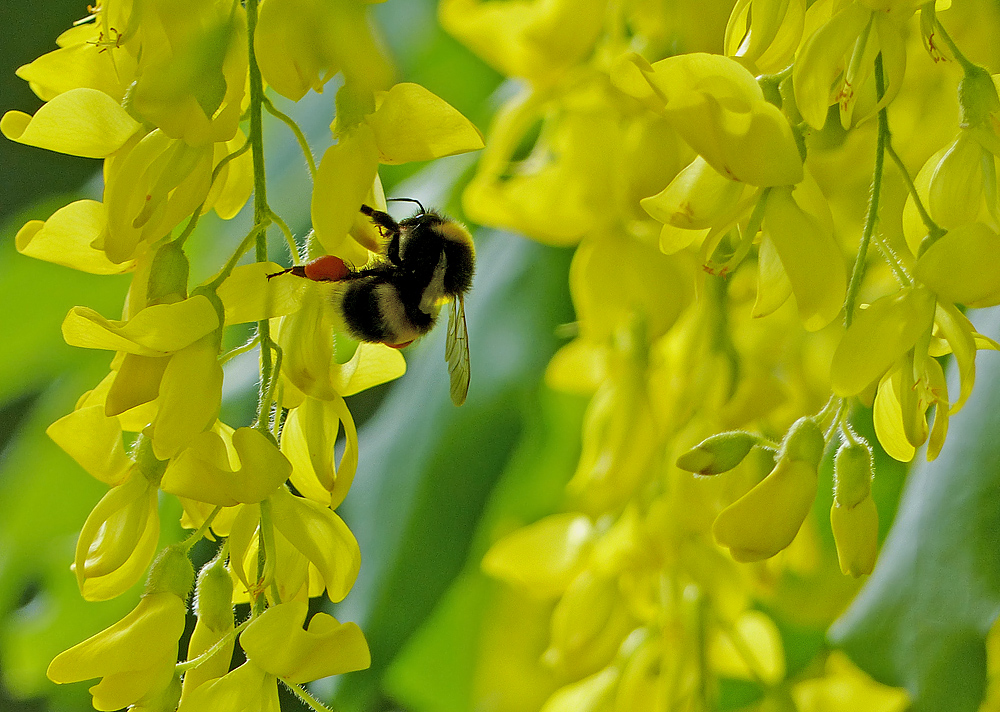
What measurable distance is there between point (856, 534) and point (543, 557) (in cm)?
34

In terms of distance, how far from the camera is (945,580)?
491mm

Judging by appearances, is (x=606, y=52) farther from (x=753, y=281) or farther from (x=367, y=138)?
(x=367, y=138)

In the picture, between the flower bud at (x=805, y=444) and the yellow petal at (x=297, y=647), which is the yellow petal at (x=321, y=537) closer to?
the yellow petal at (x=297, y=647)

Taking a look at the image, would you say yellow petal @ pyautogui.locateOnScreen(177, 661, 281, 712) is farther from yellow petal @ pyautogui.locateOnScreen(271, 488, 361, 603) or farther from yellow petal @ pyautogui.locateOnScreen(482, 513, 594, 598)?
yellow petal @ pyautogui.locateOnScreen(482, 513, 594, 598)

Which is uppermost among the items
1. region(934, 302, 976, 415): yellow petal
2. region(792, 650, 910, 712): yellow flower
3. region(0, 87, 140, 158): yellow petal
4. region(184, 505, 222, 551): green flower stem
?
region(0, 87, 140, 158): yellow petal

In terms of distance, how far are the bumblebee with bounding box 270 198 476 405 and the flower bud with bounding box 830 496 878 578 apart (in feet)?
0.78

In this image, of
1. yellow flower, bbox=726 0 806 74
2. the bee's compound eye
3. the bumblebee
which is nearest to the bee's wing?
the bumblebee

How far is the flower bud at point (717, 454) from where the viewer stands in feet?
1.26

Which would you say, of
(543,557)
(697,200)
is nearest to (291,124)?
(697,200)

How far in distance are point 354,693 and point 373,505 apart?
0.13m

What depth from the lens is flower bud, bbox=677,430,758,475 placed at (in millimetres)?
383

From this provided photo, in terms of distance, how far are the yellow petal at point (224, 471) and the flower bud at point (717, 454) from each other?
14 cm

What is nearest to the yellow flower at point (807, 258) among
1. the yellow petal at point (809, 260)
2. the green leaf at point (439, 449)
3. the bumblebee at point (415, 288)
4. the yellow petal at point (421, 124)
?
the yellow petal at point (809, 260)

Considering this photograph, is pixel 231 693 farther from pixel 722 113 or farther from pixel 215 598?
pixel 722 113
